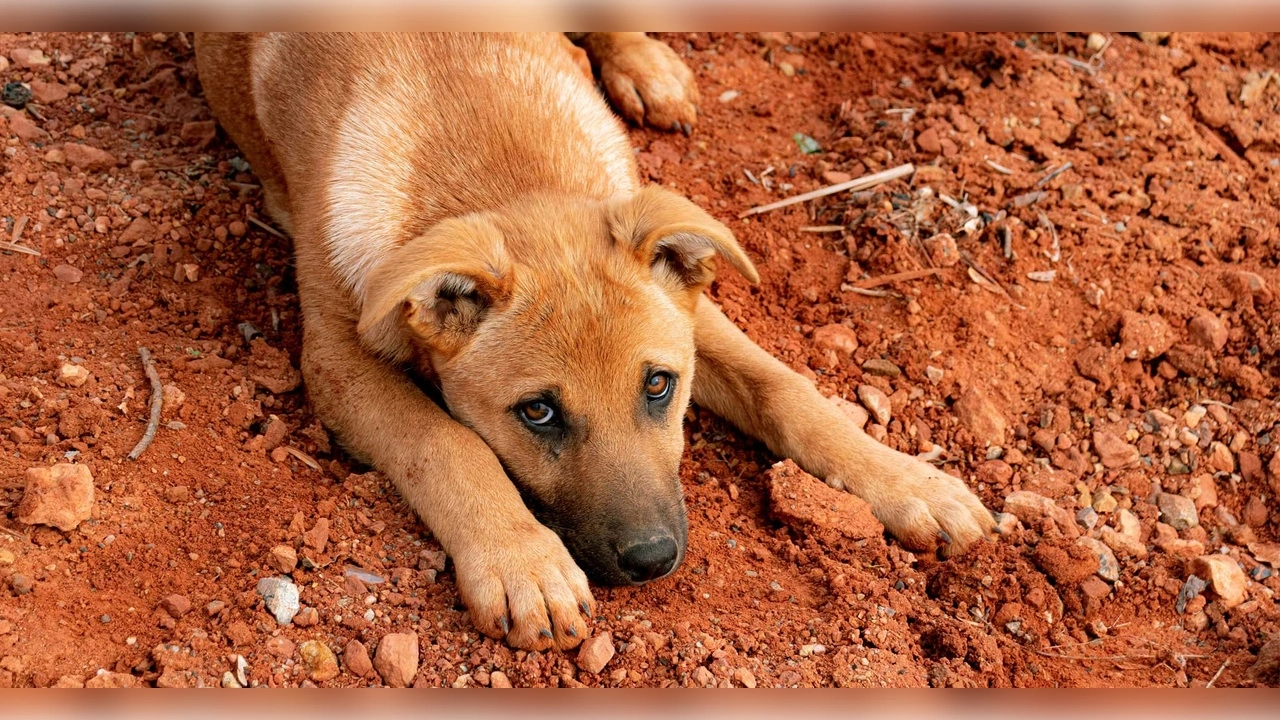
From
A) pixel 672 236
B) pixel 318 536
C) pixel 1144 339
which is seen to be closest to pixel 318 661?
pixel 318 536

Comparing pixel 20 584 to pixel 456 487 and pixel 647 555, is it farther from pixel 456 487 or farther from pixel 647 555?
pixel 647 555

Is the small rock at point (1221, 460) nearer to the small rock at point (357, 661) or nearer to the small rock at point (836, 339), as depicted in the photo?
the small rock at point (836, 339)

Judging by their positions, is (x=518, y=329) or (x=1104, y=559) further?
(x=1104, y=559)

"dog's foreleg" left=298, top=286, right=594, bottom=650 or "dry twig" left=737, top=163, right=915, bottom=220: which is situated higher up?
"dry twig" left=737, top=163, right=915, bottom=220

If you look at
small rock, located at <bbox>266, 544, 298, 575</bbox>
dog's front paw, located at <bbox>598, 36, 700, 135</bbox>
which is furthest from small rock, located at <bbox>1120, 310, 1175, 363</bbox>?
small rock, located at <bbox>266, 544, 298, 575</bbox>

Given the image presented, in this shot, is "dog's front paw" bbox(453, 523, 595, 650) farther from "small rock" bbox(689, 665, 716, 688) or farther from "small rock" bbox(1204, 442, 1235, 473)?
"small rock" bbox(1204, 442, 1235, 473)

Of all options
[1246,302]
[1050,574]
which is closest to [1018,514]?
Answer: [1050,574]

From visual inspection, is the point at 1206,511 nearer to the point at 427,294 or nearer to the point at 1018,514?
the point at 1018,514
